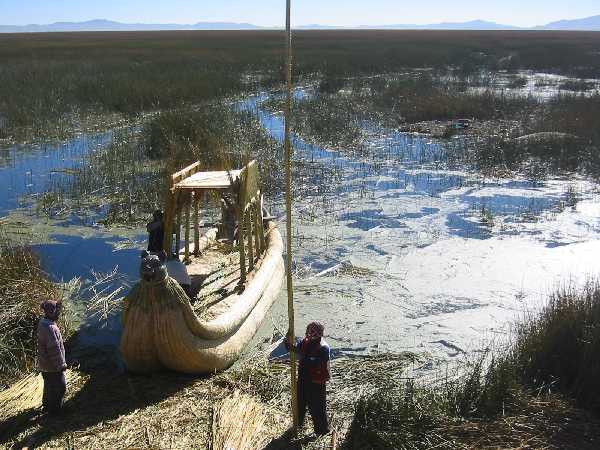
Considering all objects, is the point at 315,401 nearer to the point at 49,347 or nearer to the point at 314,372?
the point at 314,372

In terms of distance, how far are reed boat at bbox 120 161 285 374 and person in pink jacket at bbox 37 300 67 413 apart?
1.99 feet

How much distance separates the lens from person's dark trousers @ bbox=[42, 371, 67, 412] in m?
5.11

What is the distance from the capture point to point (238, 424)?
16.0ft

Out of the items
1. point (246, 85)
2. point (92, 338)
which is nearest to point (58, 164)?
point (92, 338)

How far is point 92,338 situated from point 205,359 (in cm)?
180

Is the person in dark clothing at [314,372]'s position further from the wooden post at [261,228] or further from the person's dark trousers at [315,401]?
the wooden post at [261,228]

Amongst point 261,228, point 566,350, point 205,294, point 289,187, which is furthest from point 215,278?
point 566,350

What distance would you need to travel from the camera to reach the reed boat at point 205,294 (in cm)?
543

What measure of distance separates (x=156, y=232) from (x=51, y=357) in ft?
6.81

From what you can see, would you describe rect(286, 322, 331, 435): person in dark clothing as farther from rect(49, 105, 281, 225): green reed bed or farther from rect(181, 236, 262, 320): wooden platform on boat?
rect(49, 105, 281, 225): green reed bed

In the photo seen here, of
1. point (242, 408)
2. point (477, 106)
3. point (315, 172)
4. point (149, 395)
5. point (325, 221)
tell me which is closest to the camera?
point (242, 408)

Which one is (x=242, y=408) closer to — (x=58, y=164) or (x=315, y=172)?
(x=315, y=172)

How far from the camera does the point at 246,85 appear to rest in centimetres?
2586

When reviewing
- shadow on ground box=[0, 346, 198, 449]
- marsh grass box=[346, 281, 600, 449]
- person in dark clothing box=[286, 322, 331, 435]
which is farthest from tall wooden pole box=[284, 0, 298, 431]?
shadow on ground box=[0, 346, 198, 449]
